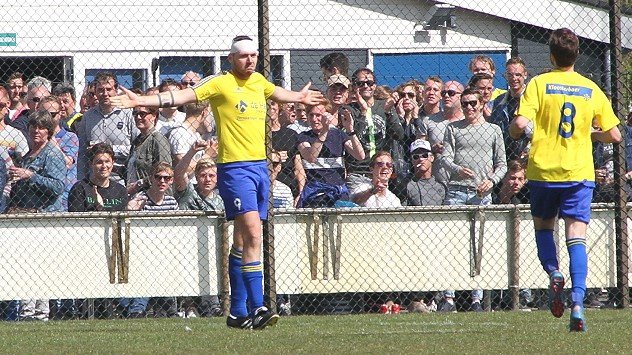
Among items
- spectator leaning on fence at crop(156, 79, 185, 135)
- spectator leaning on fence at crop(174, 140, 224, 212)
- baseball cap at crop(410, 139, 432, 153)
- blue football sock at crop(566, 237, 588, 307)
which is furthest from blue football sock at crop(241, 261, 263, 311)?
spectator leaning on fence at crop(156, 79, 185, 135)

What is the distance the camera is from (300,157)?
13.1m

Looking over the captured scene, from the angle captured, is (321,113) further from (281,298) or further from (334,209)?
(281,298)

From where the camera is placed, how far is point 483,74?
44.8 feet

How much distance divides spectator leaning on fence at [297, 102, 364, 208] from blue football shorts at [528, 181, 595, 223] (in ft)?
12.7

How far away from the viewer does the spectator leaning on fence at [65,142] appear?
13.1 meters

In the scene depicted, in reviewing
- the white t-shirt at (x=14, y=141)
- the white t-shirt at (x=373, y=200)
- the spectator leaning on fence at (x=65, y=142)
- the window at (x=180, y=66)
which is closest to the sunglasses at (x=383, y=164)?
the white t-shirt at (x=373, y=200)

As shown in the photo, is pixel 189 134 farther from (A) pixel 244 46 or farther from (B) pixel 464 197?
(A) pixel 244 46

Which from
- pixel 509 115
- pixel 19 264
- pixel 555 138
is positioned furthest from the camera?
pixel 509 115

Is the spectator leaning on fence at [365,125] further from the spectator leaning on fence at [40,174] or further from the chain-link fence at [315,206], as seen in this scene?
the spectator leaning on fence at [40,174]

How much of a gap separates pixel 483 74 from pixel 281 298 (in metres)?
3.07

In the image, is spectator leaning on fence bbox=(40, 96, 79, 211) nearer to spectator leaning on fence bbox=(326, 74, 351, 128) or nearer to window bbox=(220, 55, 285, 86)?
window bbox=(220, 55, 285, 86)

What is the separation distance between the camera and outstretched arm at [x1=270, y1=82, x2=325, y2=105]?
10.3 m

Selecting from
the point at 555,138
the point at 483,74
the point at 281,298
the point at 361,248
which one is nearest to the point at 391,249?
the point at 361,248

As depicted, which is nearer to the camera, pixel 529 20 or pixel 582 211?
pixel 582 211
